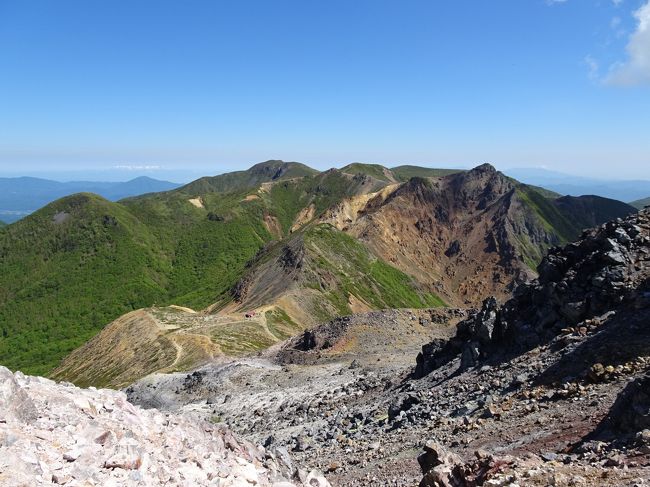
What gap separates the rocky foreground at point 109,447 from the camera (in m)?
12.0

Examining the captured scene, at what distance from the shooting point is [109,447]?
44.4 ft

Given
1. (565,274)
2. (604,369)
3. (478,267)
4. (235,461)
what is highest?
(565,274)

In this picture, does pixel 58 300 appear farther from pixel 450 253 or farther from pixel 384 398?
pixel 384 398

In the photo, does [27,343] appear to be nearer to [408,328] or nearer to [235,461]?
[408,328]

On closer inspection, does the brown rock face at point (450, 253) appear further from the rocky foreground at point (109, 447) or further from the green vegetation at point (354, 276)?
the rocky foreground at point (109, 447)

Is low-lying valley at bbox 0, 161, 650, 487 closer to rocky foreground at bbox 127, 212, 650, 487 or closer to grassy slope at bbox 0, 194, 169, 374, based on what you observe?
rocky foreground at bbox 127, 212, 650, 487

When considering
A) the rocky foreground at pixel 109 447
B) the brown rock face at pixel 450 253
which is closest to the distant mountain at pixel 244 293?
the brown rock face at pixel 450 253

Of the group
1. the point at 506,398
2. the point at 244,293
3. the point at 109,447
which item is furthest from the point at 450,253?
the point at 109,447

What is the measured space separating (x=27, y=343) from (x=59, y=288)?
124 feet

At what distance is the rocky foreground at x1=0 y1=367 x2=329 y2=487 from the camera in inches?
471

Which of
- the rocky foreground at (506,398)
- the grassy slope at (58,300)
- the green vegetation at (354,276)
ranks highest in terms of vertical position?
the rocky foreground at (506,398)

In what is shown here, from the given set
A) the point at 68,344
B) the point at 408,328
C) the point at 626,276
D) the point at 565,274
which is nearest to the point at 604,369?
the point at 626,276

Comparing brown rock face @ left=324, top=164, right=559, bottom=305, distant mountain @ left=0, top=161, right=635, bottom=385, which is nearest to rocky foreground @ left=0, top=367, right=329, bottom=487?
distant mountain @ left=0, top=161, right=635, bottom=385

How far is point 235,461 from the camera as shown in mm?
16844
